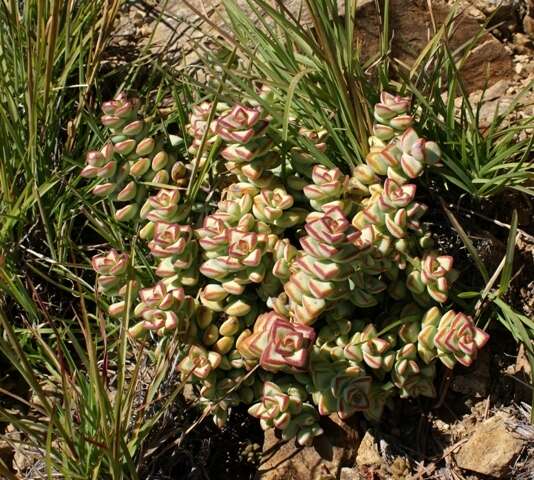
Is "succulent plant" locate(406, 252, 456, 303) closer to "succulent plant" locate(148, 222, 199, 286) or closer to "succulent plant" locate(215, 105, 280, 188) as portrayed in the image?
"succulent plant" locate(215, 105, 280, 188)

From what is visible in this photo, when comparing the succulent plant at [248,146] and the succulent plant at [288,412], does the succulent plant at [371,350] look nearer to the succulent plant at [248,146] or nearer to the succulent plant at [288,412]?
the succulent plant at [288,412]

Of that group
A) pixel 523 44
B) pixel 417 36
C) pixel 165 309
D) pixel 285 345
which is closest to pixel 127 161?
pixel 165 309

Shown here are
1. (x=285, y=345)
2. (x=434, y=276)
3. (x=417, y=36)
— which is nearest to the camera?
(x=285, y=345)

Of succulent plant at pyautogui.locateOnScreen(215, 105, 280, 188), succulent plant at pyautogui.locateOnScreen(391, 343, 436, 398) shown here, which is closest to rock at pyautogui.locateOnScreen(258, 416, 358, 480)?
succulent plant at pyautogui.locateOnScreen(391, 343, 436, 398)

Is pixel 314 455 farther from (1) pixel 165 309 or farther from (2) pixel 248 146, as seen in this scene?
(2) pixel 248 146

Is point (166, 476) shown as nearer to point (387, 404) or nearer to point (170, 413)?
point (170, 413)

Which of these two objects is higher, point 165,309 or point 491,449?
point 165,309

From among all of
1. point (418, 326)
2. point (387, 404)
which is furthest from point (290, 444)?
point (418, 326)
